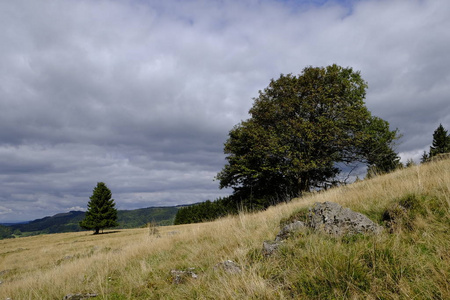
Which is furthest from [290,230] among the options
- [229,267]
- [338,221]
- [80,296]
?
[80,296]

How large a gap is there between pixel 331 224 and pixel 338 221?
0.16 m

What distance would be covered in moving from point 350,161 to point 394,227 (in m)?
17.7

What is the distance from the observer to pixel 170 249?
848 cm

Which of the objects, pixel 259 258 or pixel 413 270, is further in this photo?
pixel 259 258

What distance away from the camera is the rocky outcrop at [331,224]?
15.4ft

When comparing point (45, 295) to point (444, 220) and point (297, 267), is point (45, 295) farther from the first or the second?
point (444, 220)

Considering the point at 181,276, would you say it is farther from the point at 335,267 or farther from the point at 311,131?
the point at 311,131

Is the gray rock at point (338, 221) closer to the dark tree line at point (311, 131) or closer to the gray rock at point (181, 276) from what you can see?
the gray rock at point (181, 276)

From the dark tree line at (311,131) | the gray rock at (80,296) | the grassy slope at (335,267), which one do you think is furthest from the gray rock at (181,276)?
the dark tree line at (311,131)

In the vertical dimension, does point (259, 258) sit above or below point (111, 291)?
above

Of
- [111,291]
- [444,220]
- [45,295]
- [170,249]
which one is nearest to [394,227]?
[444,220]

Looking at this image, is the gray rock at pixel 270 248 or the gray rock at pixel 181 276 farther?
the gray rock at pixel 181 276

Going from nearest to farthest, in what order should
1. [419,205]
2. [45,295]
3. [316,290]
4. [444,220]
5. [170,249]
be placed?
1. [316,290]
2. [444,220]
3. [419,205]
4. [45,295]
5. [170,249]

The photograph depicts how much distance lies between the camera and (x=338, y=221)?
5023 millimetres
